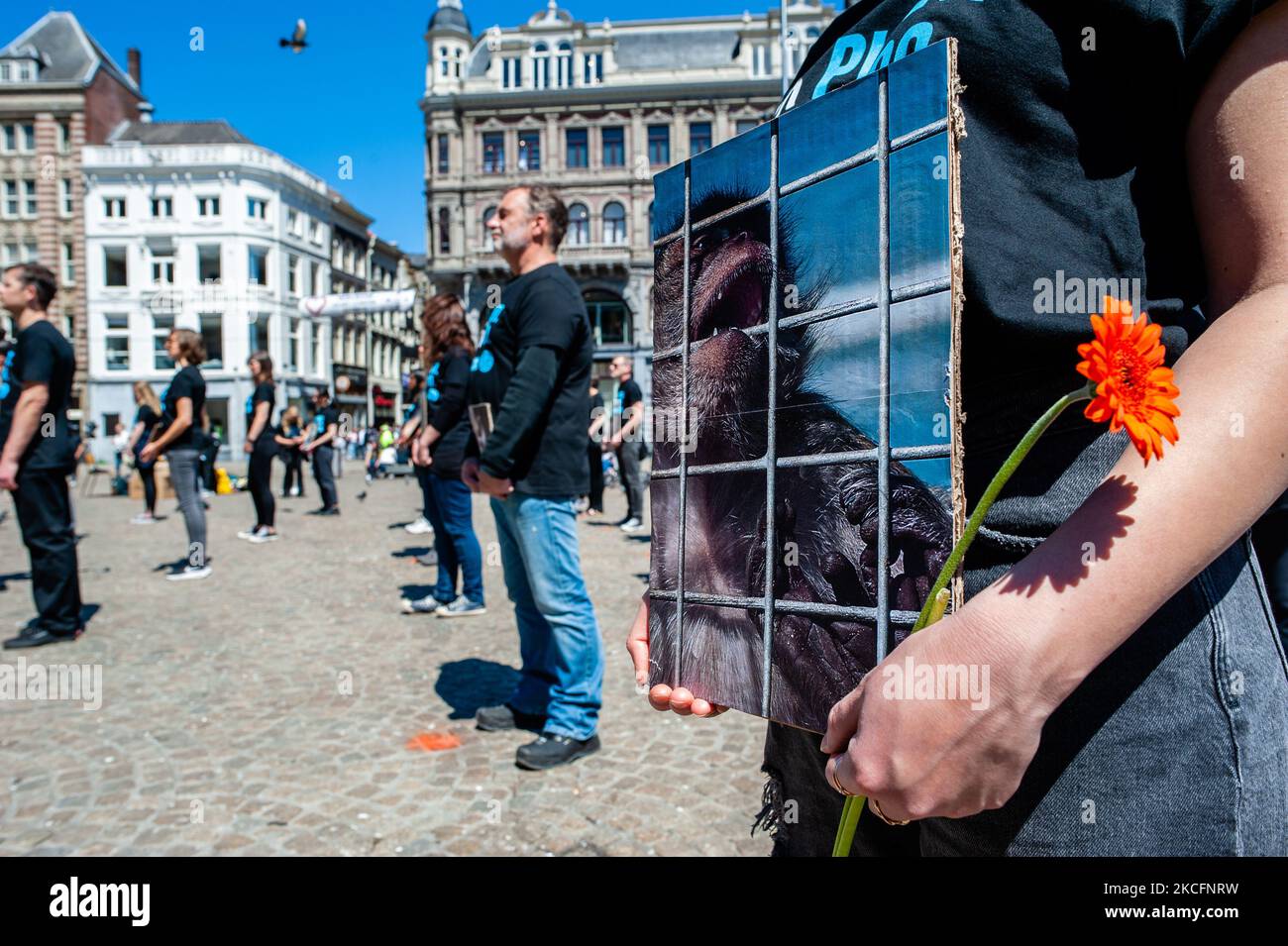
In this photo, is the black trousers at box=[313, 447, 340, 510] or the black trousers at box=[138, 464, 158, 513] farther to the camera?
the black trousers at box=[313, 447, 340, 510]

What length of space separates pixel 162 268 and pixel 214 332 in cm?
385

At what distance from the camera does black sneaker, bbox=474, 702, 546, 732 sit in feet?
12.5

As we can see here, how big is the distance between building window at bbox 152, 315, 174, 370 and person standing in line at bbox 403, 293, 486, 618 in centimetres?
4100

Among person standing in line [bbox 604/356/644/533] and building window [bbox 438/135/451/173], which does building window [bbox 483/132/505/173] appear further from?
person standing in line [bbox 604/356/644/533]

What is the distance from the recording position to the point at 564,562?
3445 millimetres

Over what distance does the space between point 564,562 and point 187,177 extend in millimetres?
46102

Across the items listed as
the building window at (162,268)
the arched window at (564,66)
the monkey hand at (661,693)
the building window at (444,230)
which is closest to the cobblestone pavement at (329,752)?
the monkey hand at (661,693)

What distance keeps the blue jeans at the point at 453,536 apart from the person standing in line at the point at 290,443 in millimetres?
8376

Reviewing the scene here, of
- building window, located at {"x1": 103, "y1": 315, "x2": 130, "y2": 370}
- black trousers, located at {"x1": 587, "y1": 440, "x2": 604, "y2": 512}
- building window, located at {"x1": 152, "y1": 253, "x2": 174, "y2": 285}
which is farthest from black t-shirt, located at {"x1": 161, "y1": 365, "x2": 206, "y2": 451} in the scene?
building window, located at {"x1": 152, "y1": 253, "x2": 174, "y2": 285}

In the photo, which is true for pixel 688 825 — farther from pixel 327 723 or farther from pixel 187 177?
pixel 187 177

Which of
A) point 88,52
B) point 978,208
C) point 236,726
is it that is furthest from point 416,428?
point 88,52

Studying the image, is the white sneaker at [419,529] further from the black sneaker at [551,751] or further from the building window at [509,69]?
the building window at [509,69]

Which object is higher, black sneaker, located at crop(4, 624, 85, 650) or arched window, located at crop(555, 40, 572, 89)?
arched window, located at crop(555, 40, 572, 89)

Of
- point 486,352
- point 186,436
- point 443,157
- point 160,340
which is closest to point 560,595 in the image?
point 486,352
